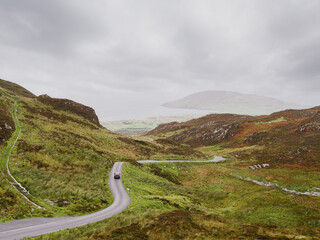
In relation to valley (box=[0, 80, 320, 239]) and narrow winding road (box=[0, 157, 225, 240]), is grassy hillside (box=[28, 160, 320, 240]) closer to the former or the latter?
valley (box=[0, 80, 320, 239])

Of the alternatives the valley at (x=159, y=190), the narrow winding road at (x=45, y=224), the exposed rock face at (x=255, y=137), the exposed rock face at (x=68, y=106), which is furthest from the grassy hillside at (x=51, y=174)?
the exposed rock face at (x=255, y=137)

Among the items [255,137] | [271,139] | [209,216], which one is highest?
[255,137]

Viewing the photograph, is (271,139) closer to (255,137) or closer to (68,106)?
(255,137)

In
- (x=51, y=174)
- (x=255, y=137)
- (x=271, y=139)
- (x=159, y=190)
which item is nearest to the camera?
(x=51, y=174)

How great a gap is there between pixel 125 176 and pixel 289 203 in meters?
26.6

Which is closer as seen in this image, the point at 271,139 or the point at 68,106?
the point at 271,139

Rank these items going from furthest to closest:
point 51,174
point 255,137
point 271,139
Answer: point 255,137 → point 271,139 → point 51,174

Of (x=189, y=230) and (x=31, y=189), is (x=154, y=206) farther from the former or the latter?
(x=31, y=189)

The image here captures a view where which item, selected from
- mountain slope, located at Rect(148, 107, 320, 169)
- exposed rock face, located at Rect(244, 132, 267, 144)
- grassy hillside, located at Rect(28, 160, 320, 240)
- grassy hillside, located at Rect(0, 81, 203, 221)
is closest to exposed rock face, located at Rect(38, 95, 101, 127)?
grassy hillside, located at Rect(0, 81, 203, 221)

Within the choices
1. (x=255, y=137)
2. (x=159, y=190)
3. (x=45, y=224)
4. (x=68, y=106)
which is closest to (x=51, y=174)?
(x=45, y=224)

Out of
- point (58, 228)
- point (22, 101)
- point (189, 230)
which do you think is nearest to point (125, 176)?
point (58, 228)

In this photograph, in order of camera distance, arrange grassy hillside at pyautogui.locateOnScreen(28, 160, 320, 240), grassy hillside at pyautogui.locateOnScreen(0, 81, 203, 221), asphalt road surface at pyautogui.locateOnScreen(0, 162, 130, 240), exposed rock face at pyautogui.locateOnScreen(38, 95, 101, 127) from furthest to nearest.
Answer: exposed rock face at pyautogui.locateOnScreen(38, 95, 101, 127), grassy hillside at pyautogui.locateOnScreen(0, 81, 203, 221), grassy hillside at pyautogui.locateOnScreen(28, 160, 320, 240), asphalt road surface at pyautogui.locateOnScreen(0, 162, 130, 240)

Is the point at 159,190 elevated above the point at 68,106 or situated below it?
below

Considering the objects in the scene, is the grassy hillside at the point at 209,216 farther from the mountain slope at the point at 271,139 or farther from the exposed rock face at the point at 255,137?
the exposed rock face at the point at 255,137
